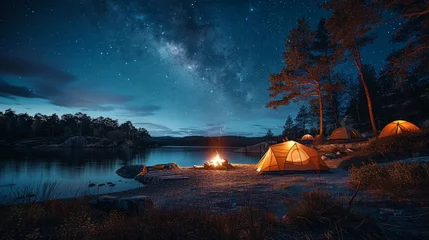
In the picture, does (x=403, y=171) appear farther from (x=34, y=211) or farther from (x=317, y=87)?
(x=317, y=87)

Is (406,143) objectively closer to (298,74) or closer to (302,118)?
(298,74)

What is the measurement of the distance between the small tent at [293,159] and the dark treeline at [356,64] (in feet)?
18.9

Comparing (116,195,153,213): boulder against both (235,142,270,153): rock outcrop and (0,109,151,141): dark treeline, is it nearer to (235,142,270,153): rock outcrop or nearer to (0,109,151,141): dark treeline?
(235,142,270,153): rock outcrop

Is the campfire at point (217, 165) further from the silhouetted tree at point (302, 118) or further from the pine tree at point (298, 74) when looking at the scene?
the silhouetted tree at point (302, 118)

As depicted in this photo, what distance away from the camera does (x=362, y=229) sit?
3.48 metres

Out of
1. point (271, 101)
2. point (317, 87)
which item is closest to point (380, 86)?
point (317, 87)

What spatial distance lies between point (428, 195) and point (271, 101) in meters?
18.4

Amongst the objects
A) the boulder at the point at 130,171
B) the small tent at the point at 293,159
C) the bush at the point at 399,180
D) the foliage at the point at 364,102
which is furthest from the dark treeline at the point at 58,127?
the bush at the point at 399,180

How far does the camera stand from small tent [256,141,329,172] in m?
13.6

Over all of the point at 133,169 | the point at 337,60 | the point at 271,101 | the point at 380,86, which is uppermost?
the point at 380,86

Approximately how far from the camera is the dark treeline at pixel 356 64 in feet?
33.5

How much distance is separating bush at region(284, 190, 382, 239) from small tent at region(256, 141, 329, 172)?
9.69 meters

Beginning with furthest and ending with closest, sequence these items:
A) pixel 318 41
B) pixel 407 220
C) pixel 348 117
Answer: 1. pixel 348 117
2. pixel 318 41
3. pixel 407 220

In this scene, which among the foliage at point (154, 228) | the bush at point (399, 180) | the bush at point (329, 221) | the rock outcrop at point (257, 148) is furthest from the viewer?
the rock outcrop at point (257, 148)
